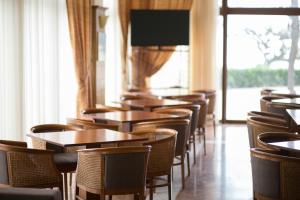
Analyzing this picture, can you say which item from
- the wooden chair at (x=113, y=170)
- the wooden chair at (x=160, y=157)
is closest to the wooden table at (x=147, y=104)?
the wooden chair at (x=160, y=157)

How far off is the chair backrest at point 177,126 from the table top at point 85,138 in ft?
2.49

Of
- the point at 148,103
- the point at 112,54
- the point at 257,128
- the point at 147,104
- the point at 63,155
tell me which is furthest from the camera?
the point at 112,54

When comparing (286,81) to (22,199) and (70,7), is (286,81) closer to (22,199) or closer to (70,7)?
(70,7)

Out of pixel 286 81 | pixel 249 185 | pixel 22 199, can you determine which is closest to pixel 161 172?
pixel 249 185

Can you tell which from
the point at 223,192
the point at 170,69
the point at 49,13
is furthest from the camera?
the point at 170,69

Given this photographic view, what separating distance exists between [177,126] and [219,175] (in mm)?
1350

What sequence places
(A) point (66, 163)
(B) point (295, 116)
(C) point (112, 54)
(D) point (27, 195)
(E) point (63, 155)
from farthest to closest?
(C) point (112, 54) < (B) point (295, 116) < (E) point (63, 155) < (A) point (66, 163) < (D) point (27, 195)

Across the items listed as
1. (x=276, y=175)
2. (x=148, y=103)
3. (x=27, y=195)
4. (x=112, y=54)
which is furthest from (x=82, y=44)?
(x=27, y=195)

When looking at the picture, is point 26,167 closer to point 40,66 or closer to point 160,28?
point 40,66

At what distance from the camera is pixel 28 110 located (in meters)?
7.56

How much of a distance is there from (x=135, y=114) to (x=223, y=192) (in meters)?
1.47

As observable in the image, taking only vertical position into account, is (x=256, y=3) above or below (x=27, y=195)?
above

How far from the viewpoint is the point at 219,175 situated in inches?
293

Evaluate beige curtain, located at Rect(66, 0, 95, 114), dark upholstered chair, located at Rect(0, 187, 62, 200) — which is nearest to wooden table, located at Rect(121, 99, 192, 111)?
beige curtain, located at Rect(66, 0, 95, 114)
